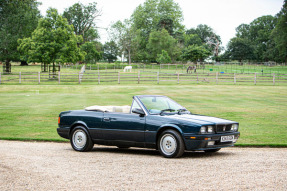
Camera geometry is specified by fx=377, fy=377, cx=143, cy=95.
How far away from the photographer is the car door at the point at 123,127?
9.12m

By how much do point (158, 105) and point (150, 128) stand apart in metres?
0.78

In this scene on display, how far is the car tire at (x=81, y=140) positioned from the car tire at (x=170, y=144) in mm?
2174

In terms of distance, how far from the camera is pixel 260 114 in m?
17.5

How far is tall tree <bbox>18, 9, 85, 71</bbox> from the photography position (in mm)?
52344

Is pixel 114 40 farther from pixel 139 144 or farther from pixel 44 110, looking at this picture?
pixel 139 144

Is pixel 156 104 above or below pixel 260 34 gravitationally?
below

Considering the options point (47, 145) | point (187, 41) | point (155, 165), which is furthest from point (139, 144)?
point (187, 41)

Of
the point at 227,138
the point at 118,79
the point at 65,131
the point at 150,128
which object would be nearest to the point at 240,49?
the point at 118,79

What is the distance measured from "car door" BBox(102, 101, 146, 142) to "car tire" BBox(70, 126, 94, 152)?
56 centimetres

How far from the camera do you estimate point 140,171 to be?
7.12 metres

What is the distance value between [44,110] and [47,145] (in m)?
8.21

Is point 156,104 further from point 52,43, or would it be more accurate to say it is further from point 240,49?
point 240,49

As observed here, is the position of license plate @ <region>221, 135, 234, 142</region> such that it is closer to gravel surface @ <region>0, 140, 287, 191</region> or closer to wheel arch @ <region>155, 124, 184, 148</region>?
gravel surface @ <region>0, 140, 287, 191</region>

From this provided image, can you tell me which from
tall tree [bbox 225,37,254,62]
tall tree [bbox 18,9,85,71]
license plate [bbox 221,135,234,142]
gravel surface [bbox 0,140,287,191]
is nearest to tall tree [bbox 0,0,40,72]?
Answer: tall tree [bbox 18,9,85,71]
